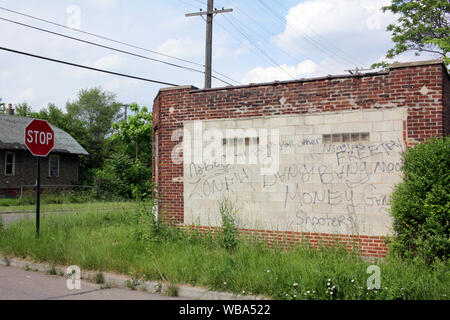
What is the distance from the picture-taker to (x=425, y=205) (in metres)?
6.45

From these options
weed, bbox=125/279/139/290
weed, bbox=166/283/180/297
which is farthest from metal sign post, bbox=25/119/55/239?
weed, bbox=166/283/180/297

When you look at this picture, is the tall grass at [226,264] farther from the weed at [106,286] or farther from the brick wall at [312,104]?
the brick wall at [312,104]

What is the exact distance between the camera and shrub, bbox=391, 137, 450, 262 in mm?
6348

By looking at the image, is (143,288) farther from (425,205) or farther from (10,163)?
(10,163)

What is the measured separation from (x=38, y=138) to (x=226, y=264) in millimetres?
6071

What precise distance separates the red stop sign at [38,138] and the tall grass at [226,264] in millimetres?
2018

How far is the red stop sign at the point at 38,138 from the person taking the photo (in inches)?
369

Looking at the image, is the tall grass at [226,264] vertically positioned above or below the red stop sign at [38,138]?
below

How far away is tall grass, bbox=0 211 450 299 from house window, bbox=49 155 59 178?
22.4 meters

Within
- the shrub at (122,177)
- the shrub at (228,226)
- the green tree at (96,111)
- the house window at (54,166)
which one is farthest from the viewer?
the green tree at (96,111)

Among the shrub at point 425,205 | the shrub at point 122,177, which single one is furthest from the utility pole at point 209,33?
the shrub at point 122,177

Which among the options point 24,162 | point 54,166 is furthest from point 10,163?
point 54,166

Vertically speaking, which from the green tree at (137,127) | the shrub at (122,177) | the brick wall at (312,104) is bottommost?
Answer: the shrub at (122,177)
